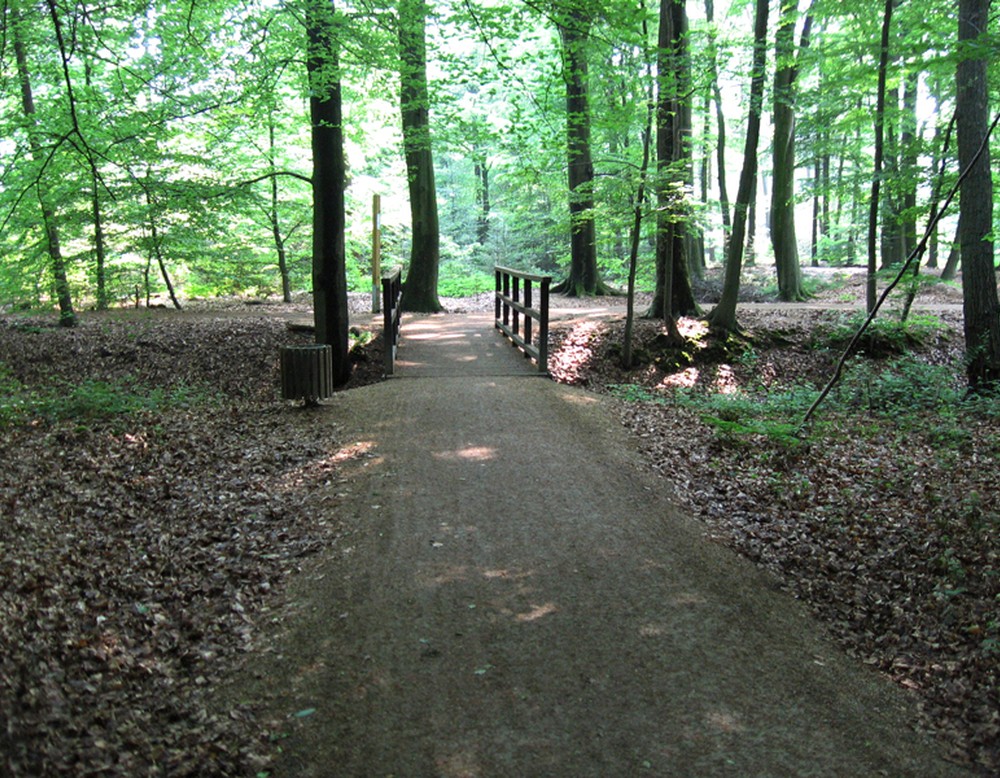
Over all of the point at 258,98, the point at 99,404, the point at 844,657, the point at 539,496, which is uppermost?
the point at 258,98

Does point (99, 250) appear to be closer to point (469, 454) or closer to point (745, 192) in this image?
point (469, 454)

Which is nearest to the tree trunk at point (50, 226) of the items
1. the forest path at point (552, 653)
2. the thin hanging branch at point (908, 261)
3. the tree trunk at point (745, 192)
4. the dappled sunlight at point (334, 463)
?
the dappled sunlight at point (334, 463)

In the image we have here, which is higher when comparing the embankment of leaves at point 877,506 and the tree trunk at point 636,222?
the tree trunk at point 636,222

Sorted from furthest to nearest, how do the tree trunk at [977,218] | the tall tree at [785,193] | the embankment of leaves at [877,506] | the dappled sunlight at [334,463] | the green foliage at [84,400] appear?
the tall tree at [785,193], the tree trunk at [977,218], the green foliage at [84,400], the dappled sunlight at [334,463], the embankment of leaves at [877,506]

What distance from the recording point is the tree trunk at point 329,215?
31.3 feet

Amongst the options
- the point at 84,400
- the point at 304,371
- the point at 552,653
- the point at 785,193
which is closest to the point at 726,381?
the point at 304,371

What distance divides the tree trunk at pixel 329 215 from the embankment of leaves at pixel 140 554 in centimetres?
127

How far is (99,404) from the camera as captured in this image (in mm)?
8281

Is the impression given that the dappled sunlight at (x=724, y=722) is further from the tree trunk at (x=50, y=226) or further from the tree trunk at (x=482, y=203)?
the tree trunk at (x=482, y=203)

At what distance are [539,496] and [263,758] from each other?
3361mm

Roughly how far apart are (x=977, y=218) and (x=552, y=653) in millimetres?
8534

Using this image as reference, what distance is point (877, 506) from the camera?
18.1ft

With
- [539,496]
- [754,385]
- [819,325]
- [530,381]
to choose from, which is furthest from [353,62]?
[819,325]

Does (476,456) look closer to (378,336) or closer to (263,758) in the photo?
(263,758)
